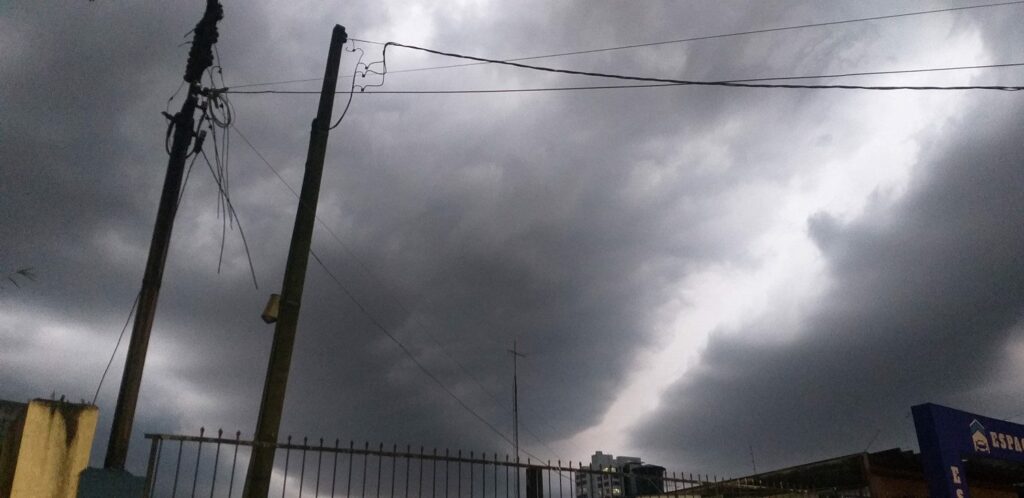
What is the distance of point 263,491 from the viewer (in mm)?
6883

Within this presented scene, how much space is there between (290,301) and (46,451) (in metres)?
2.66

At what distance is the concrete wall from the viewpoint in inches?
233

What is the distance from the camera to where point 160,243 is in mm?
7984

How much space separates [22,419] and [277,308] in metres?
2.52

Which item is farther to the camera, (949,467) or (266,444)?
(949,467)

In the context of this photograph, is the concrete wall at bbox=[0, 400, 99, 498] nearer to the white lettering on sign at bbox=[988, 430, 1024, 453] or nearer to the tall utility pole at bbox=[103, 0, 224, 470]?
the tall utility pole at bbox=[103, 0, 224, 470]

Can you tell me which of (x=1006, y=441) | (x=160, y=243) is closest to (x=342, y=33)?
(x=160, y=243)

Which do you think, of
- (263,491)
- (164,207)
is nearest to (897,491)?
(263,491)

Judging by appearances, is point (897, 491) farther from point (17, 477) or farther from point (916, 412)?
point (17, 477)

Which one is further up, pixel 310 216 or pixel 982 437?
pixel 310 216

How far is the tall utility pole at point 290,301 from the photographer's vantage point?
695 centimetres

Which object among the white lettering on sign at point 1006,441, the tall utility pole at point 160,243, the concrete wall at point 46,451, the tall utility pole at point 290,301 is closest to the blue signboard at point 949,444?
the white lettering on sign at point 1006,441

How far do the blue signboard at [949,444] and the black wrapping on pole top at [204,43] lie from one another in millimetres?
15007

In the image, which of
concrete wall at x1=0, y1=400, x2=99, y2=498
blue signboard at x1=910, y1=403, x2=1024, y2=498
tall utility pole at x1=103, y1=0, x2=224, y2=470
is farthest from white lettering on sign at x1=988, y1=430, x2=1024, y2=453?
concrete wall at x1=0, y1=400, x2=99, y2=498
